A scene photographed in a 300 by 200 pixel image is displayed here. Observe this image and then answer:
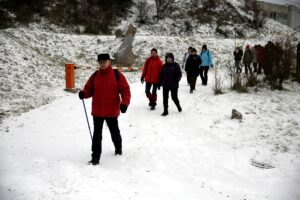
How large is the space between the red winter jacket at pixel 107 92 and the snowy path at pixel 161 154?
102 cm

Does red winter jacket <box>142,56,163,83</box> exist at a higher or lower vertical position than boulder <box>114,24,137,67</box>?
lower

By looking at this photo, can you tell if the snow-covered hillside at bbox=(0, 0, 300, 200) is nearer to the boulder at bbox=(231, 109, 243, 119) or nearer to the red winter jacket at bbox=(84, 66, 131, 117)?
the boulder at bbox=(231, 109, 243, 119)

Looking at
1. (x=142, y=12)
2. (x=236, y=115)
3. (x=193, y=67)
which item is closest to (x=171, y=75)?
(x=236, y=115)

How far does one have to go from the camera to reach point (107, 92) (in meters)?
6.56

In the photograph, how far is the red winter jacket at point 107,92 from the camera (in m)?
6.55

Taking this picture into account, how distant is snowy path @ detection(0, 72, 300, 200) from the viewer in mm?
5562

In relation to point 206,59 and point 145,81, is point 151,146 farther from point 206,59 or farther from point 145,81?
point 206,59

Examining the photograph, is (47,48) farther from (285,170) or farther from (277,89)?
(285,170)

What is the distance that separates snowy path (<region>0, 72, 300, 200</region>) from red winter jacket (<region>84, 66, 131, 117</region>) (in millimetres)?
1022

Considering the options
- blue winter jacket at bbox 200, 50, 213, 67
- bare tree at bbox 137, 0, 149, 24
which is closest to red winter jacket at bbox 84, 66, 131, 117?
blue winter jacket at bbox 200, 50, 213, 67

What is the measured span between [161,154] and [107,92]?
6.02 feet

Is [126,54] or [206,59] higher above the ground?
[126,54]

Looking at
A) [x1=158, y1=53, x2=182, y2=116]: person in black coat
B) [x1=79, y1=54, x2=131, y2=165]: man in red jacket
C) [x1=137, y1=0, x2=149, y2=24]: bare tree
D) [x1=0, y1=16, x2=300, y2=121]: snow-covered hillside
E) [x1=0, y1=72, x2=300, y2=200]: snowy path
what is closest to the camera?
[x1=0, y1=72, x2=300, y2=200]: snowy path

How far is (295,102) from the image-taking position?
12.4 meters
